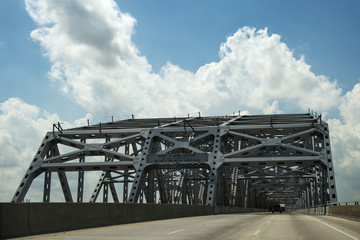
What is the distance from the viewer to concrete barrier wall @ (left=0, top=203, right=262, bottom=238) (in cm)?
1202

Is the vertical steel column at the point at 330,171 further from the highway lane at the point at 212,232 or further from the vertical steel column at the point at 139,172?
the highway lane at the point at 212,232

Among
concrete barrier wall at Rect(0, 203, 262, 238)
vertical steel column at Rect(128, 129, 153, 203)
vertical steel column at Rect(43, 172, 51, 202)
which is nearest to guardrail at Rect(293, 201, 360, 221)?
concrete barrier wall at Rect(0, 203, 262, 238)

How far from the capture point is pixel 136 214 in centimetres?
2173

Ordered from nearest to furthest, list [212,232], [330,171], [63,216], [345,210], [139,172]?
[212,232]
[63,216]
[345,210]
[330,171]
[139,172]

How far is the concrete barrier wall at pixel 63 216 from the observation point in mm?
12023

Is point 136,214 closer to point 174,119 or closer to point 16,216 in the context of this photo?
point 16,216

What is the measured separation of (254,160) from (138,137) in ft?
45.2

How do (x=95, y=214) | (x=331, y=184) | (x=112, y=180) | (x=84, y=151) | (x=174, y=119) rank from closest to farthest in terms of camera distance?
(x=95, y=214)
(x=331, y=184)
(x=84, y=151)
(x=112, y=180)
(x=174, y=119)

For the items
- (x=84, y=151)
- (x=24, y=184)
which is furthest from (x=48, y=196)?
(x=84, y=151)

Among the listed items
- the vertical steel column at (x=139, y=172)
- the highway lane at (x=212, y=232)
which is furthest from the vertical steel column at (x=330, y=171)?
the highway lane at (x=212, y=232)

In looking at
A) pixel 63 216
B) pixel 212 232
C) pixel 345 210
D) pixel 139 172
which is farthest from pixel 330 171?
pixel 63 216

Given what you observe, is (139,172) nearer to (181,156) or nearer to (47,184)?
(181,156)

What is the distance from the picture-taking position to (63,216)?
1475 cm

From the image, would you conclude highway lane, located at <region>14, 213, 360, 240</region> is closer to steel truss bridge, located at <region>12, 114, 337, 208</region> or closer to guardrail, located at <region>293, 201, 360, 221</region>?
guardrail, located at <region>293, 201, 360, 221</region>
